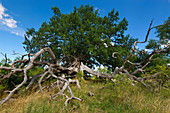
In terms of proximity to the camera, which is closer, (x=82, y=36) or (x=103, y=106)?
(x=103, y=106)

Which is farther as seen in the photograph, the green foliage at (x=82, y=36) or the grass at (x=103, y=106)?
the green foliage at (x=82, y=36)

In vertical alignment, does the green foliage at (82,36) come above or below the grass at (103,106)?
above

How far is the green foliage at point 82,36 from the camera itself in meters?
11.2

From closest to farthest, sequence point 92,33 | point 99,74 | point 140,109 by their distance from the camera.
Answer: point 140,109
point 99,74
point 92,33

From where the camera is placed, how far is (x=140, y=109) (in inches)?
150

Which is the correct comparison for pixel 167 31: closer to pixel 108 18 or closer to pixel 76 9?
pixel 108 18

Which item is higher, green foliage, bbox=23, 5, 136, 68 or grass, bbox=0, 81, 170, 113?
green foliage, bbox=23, 5, 136, 68

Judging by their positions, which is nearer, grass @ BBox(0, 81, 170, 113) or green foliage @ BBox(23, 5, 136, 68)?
grass @ BBox(0, 81, 170, 113)

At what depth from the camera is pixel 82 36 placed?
37.8ft

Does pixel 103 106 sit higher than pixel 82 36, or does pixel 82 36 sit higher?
pixel 82 36

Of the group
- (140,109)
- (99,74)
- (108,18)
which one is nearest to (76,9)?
(108,18)

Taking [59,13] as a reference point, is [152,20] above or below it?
below

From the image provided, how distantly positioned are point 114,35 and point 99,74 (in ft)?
25.1

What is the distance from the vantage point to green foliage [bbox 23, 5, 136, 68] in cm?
1121
